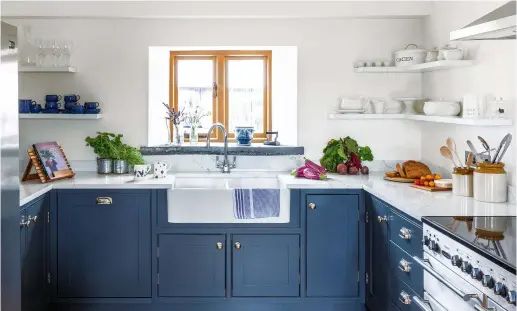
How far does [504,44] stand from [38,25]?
3.28m

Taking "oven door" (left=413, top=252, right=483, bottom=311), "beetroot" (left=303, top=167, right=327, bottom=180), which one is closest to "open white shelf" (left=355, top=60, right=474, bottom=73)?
"beetroot" (left=303, top=167, right=327, bottom=180)

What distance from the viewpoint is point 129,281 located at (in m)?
4.16

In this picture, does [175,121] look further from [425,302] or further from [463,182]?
[425,302]

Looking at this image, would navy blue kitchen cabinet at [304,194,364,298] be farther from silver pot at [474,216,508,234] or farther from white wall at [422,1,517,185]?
silver pot at [474,216,508,234]

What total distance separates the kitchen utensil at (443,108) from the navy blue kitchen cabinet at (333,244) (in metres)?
0.73

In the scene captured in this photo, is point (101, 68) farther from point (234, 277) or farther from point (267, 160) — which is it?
point (234, 277)

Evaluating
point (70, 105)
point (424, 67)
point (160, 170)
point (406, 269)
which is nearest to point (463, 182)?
point (406, 269)

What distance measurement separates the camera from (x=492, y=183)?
3.37 m

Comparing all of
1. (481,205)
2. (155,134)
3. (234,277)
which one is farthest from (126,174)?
(481,205)

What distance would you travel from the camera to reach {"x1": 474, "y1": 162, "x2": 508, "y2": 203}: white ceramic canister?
3361 millimetres

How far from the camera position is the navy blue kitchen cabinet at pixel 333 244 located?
4152mm

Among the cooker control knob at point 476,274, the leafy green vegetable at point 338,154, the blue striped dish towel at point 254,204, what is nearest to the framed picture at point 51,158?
the blue striped dish towel at point 254,204

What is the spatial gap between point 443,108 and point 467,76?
243 mm

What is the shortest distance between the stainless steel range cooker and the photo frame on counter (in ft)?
8.29
